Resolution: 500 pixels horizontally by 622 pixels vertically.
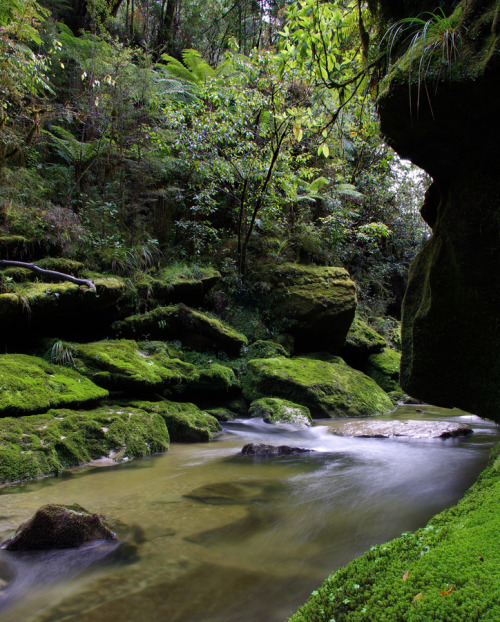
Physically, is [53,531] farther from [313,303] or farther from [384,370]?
[384,370]

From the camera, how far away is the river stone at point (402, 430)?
Answer: 7.01 m

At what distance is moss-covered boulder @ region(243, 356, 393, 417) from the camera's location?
9.16 m

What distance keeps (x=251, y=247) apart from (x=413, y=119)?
10.0 m

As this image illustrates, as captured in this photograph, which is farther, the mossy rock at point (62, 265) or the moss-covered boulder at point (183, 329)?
the moss-covered boulder at point (183, 329)

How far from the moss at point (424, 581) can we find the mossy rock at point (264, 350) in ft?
26.4

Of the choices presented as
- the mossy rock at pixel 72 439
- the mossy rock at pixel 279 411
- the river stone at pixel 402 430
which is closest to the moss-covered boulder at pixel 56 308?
the mossy rock at pixel 72 439

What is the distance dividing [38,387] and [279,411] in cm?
455

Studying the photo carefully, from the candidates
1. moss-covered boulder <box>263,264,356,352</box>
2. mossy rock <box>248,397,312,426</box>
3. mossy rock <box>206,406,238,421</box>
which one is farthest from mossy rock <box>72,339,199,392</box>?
moss-covered boulder <box>263,264,356,352</box>

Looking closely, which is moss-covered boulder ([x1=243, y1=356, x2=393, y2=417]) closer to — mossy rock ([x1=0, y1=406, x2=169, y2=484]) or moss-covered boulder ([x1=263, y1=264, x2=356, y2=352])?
moss-covered boulder ([x1=263, y1=264, x2=356, y2=352])

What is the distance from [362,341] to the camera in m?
12.5

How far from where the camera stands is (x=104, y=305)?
805cm

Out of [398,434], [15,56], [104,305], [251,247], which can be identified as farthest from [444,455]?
[15,56]

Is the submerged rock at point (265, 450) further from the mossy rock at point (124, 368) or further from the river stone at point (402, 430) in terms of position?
the mossy rock at point (124, 368)

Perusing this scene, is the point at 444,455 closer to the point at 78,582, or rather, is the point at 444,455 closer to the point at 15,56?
the point at 78,582
